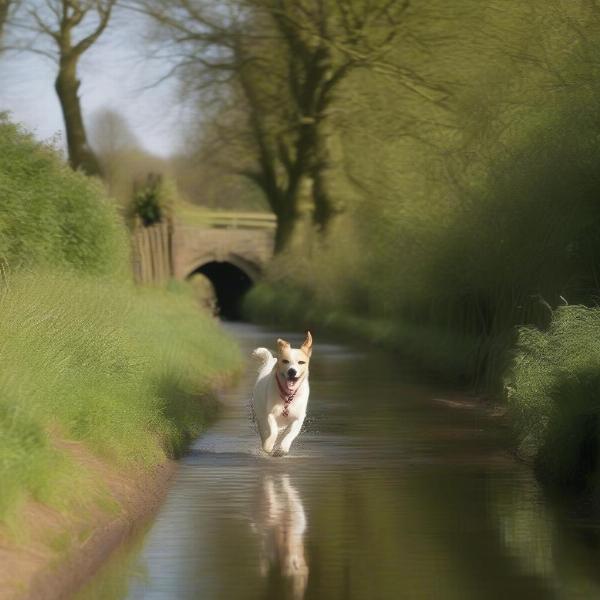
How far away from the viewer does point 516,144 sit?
24.2m

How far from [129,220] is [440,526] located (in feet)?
135

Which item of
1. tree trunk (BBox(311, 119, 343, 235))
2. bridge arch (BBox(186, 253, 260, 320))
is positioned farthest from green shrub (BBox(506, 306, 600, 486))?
bridge arch (BBox(186, 253, 260, 320))

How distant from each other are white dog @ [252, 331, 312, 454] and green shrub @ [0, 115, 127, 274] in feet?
20.8

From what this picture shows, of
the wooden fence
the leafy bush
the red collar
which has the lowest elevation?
the red collar

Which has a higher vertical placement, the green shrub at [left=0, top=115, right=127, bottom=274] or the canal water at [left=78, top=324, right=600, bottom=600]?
the green shrub at [left=0, top=115, right=127, bottom=274]

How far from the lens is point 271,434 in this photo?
17875 mm

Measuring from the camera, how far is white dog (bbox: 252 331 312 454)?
17.5 meters

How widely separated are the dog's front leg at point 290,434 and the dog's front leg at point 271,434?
118 mm

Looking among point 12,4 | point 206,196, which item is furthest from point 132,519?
point 206,196

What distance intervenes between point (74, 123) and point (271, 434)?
31.3 metres

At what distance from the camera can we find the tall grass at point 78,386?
1188 centimetres

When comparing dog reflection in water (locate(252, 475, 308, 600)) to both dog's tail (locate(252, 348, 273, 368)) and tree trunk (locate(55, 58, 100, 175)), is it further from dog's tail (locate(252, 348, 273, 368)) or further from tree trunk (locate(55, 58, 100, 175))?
tree trunk (locate(55, 58, 100, 175))

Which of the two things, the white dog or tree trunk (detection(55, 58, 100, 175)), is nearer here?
the white dog

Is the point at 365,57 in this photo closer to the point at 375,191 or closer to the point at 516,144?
the point at 375,191
